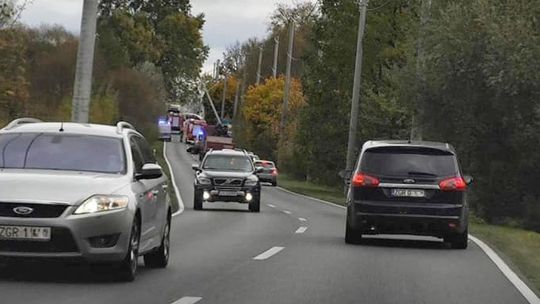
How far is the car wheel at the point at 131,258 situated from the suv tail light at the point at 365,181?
680cm

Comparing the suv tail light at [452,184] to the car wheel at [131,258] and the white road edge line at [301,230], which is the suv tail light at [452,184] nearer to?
the white road edge line at [301,230]

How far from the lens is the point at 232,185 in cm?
2995

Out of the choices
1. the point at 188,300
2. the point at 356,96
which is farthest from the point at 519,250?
the point at 356,96

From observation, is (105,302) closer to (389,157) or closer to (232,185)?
(389,157)

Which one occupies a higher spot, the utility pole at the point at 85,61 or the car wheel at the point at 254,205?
the utility pole at the point at 85,61

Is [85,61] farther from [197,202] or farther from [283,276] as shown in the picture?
[283,276]

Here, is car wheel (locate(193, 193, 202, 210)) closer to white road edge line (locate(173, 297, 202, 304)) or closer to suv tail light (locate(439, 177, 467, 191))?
suv tail light (locate(439, 177, 467, 191))

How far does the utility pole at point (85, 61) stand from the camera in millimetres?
21016

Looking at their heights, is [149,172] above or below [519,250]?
above

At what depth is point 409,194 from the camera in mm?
17641

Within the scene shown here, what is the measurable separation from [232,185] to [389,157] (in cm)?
1236

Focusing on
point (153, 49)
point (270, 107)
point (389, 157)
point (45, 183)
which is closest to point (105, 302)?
point (45, 183)

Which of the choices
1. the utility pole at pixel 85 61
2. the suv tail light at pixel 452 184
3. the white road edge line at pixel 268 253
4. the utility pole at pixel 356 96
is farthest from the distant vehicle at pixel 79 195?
the utility pole at pixel 356 96

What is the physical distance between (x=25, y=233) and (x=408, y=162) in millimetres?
8849
